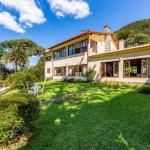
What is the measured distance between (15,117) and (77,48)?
58.6 feet

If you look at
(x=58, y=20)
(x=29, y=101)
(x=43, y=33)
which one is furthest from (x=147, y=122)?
(x=43, y=33)

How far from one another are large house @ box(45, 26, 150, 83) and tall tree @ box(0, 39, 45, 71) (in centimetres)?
916

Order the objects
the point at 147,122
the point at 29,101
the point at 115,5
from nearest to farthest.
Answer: the point at 29,101
the point at 147,122
the point at 115,5

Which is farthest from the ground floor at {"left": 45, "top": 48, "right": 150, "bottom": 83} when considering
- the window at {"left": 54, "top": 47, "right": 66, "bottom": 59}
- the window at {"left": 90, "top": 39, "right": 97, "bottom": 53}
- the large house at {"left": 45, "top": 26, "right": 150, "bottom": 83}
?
the window at {"left": 90, "top": 39, "right": 97, "bottom": 53}

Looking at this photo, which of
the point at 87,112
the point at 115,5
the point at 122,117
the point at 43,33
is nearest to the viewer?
the point at 122,117

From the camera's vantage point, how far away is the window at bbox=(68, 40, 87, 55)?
18.9 meters

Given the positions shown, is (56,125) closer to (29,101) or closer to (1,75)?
(29,101)

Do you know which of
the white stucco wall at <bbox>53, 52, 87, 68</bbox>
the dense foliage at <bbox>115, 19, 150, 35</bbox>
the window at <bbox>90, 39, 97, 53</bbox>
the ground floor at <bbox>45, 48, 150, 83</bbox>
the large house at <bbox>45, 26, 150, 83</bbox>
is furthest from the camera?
the dense foliage at <bbox>115, 19, 150, 35</bbox>

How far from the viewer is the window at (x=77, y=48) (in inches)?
743

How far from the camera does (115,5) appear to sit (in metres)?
16.0

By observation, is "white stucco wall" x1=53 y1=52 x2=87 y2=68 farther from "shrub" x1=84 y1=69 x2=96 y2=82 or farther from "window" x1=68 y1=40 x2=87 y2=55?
"shrub" x1=84 y1=69 x2=96 y2=82

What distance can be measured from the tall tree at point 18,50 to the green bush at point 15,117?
30334 millimetres

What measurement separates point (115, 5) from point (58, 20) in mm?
11159

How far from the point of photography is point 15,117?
332 cm
